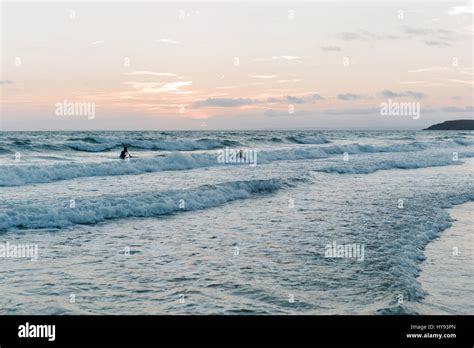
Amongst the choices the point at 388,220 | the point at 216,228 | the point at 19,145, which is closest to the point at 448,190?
the point at 388,220

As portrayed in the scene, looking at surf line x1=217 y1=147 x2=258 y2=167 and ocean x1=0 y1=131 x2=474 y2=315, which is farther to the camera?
surf line x1=217 y1=147 x2=258 y2=167

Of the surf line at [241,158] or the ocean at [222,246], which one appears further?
the surf line at [241,158]

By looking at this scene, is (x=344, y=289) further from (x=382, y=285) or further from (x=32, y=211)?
(x=32, y=211)

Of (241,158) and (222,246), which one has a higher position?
(241,158)

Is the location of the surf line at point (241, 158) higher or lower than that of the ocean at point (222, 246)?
higher

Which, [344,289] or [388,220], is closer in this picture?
[344,289]

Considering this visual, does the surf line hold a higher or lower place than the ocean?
higher

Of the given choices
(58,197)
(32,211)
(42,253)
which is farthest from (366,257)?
(58,197)

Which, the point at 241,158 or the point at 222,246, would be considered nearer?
the point at 222,246

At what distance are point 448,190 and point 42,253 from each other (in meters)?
17.4

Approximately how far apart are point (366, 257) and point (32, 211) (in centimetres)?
1000

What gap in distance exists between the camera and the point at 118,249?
1087 centimetres
